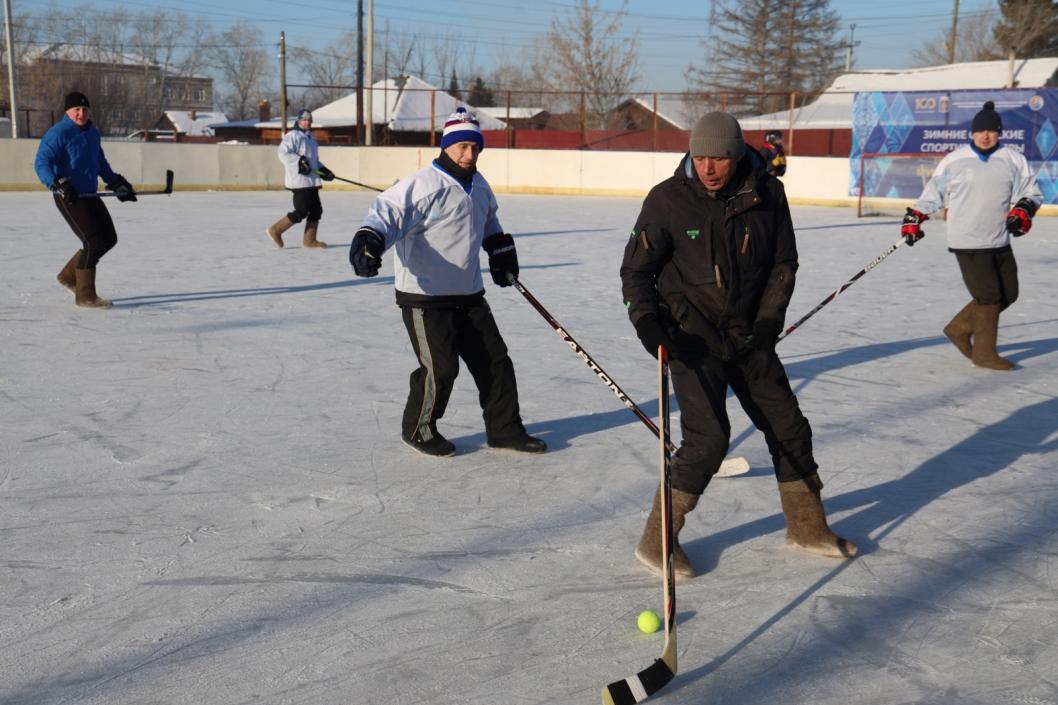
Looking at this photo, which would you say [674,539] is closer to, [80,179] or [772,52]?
[80,179]

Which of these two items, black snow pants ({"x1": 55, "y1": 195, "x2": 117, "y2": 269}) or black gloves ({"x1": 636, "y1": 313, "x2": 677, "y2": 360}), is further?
black snow pants ({"x1": 55, "y1": 195, "x2": 117, "y2": 269})

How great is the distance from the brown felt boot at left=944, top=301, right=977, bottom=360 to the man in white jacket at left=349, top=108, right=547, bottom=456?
3.55 m

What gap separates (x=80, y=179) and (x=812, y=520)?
6.61m

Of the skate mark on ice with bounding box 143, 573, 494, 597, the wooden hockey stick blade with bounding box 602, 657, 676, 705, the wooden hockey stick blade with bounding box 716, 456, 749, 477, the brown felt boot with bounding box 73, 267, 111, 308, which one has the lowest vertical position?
the skate mark on ice with bounding box 143, 573, 494, 597

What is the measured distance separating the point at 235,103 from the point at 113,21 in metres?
14.6

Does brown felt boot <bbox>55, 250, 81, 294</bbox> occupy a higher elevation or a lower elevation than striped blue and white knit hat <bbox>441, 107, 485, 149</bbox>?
lower

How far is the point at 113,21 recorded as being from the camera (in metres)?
67.1

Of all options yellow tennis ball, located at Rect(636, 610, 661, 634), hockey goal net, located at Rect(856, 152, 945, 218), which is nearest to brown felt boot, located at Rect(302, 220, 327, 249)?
yellow tennis ball, located at Rect(636, 610, 661, 634)

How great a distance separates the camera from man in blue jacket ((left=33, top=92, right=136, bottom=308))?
27.1 ft

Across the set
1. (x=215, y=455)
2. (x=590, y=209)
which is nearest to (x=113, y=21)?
(x=590, y=209)

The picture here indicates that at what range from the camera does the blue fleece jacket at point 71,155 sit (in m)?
8.23

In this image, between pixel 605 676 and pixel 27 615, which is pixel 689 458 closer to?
pixel 605 676

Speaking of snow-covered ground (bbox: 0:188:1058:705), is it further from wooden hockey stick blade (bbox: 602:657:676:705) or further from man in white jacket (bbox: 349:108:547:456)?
man in white jacket (bbox: 349:108:547:456)

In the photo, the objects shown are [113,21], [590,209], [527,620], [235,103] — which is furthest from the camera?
[235,103]
